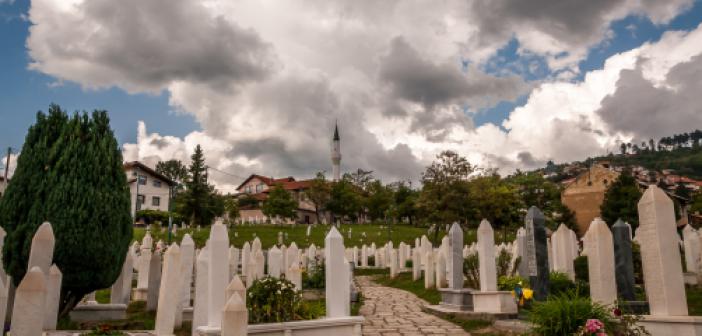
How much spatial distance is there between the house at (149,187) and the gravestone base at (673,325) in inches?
2244

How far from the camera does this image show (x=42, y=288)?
4.92 m

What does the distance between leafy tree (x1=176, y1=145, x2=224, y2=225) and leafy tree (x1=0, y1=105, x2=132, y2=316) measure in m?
45.1

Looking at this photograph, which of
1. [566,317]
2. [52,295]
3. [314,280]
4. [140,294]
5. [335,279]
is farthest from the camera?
[314,280]

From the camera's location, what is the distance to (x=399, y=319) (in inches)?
424

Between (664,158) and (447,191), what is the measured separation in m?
128

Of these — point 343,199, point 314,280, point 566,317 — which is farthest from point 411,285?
point 343,199

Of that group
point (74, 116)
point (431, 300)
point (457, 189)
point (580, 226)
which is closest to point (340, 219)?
point (580, 226)

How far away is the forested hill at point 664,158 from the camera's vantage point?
115 m

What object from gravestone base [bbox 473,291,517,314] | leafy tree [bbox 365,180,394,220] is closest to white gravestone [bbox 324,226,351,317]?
gravestone base [bbox 473,291,517,314]

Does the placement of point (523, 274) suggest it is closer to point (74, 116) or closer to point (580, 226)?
point (74, 116)

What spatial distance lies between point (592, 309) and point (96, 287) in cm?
845

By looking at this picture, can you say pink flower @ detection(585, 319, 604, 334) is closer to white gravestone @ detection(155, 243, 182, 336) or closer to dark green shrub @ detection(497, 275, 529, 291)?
dark green shrub @ detection(497, 275, 529, 291)

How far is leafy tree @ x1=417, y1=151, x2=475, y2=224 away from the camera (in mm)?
A: 34562

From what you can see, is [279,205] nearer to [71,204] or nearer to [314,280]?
[314,280]
